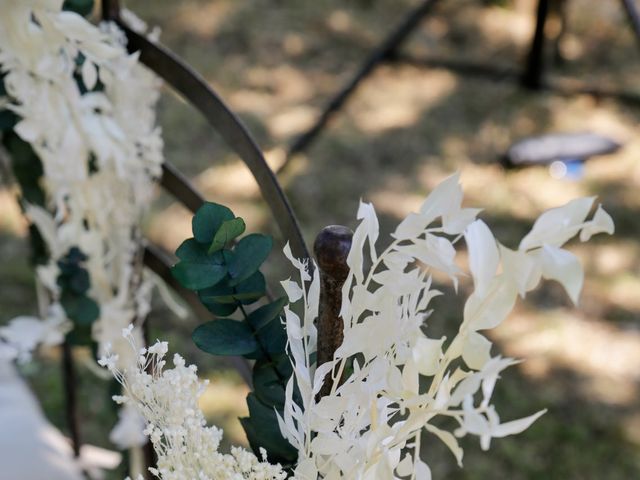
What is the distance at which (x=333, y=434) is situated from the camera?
1.98 ft

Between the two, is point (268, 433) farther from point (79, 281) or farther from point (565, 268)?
point (79, 281)

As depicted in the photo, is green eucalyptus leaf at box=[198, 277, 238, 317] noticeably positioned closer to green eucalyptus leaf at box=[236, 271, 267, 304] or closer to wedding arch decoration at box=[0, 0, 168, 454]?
green eucalyptus leaf at box=[236, 271, 267, 304]

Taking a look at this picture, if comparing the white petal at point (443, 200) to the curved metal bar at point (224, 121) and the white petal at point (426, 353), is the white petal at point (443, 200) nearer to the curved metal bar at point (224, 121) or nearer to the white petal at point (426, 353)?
the white petal at point (426, 353)

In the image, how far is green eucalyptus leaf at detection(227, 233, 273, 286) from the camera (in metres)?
0.71

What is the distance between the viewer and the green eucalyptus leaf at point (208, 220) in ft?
2.26

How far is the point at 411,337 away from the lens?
0.60 meters

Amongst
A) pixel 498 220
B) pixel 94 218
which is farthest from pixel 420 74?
pixel 94 218

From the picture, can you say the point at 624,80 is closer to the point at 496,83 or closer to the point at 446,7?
the point at 496,83

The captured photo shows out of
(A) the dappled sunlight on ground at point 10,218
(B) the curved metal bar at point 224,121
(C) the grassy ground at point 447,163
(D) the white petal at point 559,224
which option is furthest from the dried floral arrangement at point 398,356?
(A) the dappled sunlight on ground at point 10,218

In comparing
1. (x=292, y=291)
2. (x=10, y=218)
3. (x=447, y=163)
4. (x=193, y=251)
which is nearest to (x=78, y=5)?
(x=193, y=251)

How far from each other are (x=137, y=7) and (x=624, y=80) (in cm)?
168

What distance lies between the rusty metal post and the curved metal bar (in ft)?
0.47

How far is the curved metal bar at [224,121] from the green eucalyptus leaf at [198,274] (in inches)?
4.5

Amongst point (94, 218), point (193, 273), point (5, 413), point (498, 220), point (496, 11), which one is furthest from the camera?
point (496, 11)
